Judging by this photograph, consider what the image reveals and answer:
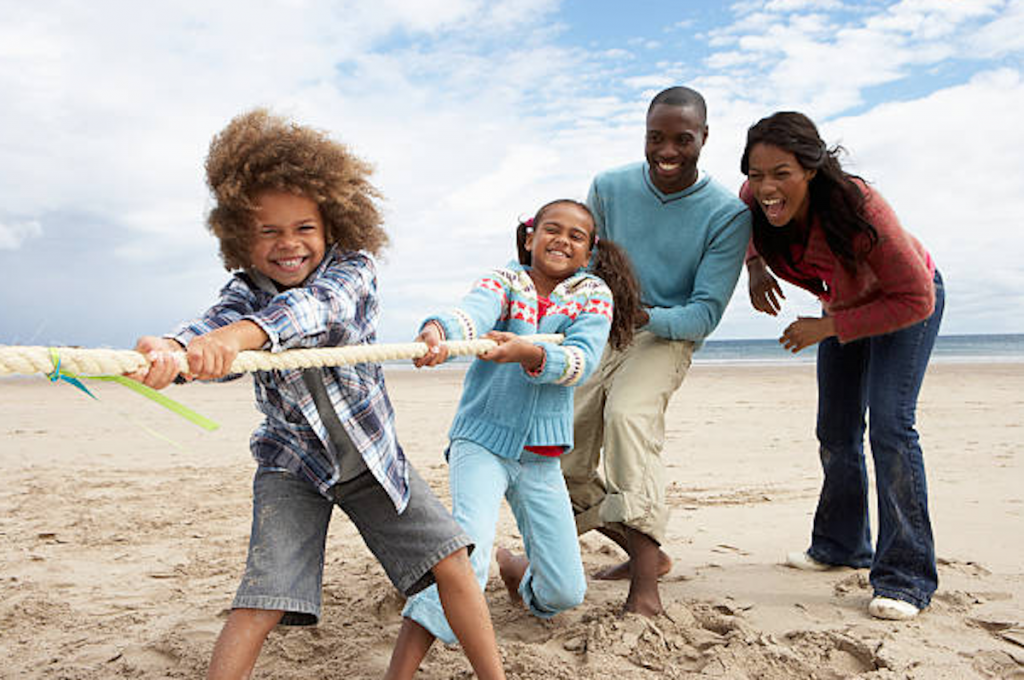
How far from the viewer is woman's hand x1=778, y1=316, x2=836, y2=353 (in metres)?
3.25

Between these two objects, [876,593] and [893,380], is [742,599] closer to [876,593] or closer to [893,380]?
[876,593]

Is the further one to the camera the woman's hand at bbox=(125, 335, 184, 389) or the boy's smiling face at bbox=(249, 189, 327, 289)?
the boy's smiling face at bbox=(249, 189, 327, 289)

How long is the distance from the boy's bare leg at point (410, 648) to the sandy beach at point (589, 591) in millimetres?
348

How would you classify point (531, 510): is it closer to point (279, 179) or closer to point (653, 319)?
point (653, 319)

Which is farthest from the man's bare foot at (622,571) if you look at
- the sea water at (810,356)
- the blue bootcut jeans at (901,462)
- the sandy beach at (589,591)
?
the sea water at (810,356)

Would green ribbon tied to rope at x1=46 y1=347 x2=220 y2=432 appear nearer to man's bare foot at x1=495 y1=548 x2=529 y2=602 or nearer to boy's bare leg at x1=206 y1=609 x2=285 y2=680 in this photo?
boy's bare leg at x1=206 y1=609 x2=285 y2=680

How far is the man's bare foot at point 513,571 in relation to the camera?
3.33 metres

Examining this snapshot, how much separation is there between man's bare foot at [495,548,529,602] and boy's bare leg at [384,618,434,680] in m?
0.93

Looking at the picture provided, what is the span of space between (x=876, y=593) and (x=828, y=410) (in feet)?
2.70

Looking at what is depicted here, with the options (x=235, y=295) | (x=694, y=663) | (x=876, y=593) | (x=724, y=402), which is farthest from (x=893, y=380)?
(x=724, y=402)

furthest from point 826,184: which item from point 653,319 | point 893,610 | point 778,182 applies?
point 893,610

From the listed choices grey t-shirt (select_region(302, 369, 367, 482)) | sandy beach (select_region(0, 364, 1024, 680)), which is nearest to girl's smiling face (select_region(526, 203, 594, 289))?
grey t-shirt (select_region(302, 369, 367, 482))

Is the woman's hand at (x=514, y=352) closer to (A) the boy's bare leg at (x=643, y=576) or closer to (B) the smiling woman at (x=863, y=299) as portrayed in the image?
(A) the boy's bare leg at (x=643, y=576)

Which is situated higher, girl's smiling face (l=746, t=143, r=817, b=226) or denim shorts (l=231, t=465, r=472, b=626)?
girl's smiling face (l=746, t=143, r=817, b=226)
